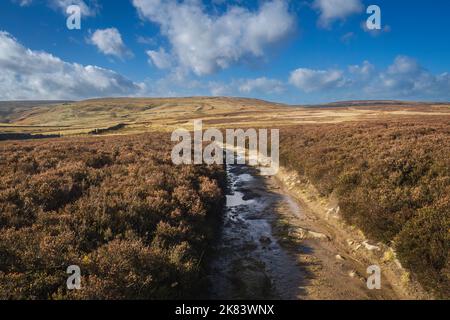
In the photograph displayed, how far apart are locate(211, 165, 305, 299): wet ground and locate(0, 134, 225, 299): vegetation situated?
33.4 inches

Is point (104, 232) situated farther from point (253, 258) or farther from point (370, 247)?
point (370, 247)

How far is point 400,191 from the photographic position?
11.5 m

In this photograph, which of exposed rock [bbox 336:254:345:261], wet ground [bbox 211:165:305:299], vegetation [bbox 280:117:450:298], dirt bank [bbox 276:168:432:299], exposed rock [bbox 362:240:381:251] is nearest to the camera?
vegetation [bbox 280:117:450:298]

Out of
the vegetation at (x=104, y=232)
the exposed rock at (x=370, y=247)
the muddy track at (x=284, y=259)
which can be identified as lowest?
the muddy track at (x=284, y=259)

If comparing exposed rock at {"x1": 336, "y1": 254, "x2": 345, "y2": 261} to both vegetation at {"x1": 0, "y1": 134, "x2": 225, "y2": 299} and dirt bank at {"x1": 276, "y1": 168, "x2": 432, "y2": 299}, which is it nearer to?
dirt bank at {"x1": 276, "y1": 168, "x2": 432, "y2": 299}

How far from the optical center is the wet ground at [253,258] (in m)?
8.88

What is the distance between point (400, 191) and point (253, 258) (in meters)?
5.89

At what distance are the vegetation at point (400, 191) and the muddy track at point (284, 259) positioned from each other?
1148 mm

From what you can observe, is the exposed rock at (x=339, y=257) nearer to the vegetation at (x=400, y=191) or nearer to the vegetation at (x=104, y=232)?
the vegetation at (x=400, y=191)

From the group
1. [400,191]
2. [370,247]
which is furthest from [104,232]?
[400,191]

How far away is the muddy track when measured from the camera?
29.0 ft

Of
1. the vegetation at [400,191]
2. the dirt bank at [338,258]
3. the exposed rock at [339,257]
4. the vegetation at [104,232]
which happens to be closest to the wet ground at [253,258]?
the dirt bank at [338,258]

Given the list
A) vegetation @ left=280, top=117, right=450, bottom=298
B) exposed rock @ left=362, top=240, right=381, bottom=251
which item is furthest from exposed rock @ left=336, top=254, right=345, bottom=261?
vegetation @ left=280, top=117, right=450, bottom=298
